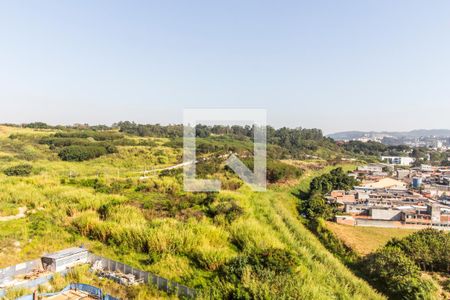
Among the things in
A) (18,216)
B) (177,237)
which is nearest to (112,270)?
(177,237)

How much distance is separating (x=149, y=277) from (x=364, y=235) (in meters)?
14.1

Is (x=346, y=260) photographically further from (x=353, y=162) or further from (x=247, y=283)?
(x=353, y=162)

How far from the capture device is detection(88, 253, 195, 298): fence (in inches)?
225

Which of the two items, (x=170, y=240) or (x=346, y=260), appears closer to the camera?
(x=170, y=240)

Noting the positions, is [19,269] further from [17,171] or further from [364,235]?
[364,235]

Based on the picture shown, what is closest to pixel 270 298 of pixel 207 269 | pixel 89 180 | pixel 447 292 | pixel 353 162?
pixel 207 269

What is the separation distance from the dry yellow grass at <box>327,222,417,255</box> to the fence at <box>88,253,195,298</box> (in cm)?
1005

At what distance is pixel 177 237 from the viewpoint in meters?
7.71

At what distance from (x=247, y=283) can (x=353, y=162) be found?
48.6 m

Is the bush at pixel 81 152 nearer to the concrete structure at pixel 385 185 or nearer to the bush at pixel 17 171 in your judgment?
the bush at pixel 17 171

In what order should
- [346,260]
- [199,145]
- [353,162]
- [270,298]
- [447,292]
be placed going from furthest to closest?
[353,162] → [199,145] → [346,260] → [447,292] → [270,298]

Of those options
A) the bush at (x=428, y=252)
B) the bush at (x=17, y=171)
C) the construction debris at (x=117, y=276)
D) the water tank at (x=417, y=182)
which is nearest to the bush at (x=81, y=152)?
the bush at (x=17, y=171)

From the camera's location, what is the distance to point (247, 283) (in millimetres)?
5410

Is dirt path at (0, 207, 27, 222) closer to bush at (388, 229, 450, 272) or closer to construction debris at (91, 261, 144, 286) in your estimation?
construction debris at (91, 261, 144, 286)
